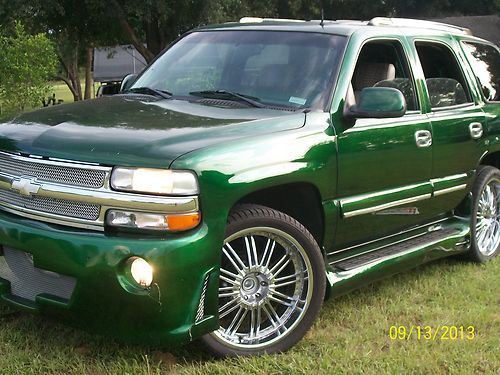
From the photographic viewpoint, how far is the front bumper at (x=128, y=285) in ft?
9.61

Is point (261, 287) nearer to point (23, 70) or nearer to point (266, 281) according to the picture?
point (266, 281)

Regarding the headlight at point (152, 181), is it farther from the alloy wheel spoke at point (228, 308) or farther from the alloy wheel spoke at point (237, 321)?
the alloy wheel spoke at point (237, 321)

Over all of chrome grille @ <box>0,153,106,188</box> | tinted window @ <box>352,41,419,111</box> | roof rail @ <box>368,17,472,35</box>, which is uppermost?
roof rail @ <box>368,17,472,35</box>

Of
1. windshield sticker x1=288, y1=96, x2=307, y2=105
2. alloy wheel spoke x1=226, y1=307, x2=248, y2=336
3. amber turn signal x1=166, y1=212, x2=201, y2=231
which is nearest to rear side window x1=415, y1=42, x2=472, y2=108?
windshield sticker x1=288, y1=96, x2=307, y2=105

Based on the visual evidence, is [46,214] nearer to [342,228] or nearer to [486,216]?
[342,228]

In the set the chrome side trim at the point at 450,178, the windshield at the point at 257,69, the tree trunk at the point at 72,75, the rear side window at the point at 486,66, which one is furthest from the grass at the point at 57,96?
the rear side window at the point at 486,66

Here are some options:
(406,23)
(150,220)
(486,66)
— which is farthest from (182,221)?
(486,66)

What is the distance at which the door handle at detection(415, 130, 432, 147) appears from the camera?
14.1 feet

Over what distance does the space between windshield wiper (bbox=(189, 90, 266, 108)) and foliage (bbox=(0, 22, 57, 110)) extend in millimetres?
10018

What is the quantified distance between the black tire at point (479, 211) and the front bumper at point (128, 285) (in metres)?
2.83

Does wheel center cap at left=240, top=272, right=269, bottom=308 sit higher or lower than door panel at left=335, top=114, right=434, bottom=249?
lower

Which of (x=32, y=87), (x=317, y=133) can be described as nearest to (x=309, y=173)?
(x=317, y=133)

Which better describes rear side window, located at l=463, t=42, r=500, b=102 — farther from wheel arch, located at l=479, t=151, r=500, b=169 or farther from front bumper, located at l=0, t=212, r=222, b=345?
front bumper, located at l=0, t=212, r=222, b=345

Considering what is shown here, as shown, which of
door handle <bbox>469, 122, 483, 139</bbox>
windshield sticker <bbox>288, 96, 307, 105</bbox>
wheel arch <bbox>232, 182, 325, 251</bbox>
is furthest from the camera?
door handle <bbox>469, 122, 483, 139</bbox>
